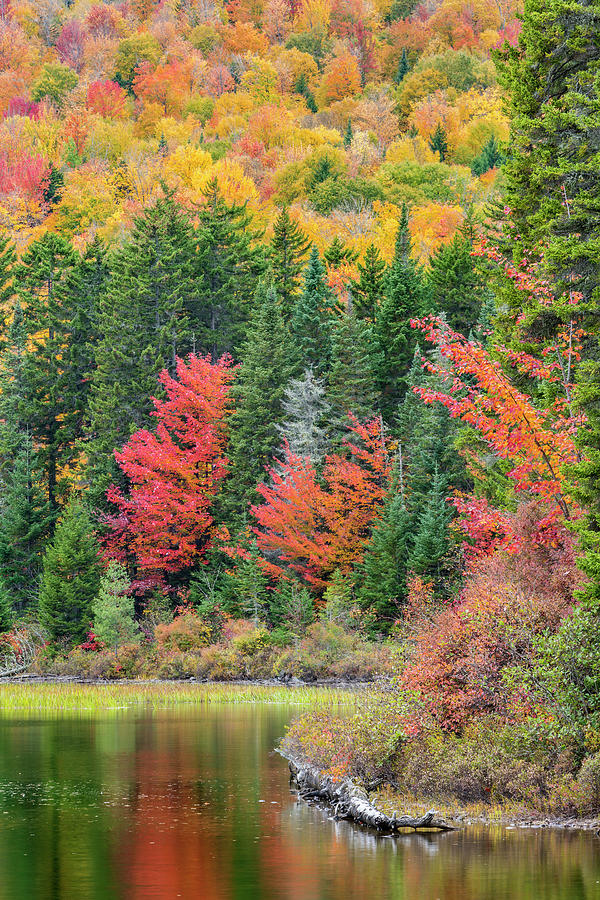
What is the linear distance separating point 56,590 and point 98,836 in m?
40.0

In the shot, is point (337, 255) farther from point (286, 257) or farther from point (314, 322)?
point (314, 322)

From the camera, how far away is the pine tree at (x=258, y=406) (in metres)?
63.2

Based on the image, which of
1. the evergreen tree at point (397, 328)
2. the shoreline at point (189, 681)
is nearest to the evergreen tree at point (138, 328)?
the evergreen tree at point (397, 328)

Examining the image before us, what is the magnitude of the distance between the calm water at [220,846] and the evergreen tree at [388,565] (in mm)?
24760

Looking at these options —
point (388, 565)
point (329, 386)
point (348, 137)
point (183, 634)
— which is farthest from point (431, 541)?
point (348, 137)

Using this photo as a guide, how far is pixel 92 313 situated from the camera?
2889 inches

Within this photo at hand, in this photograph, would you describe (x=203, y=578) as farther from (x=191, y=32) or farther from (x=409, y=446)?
(x=191, y=32)

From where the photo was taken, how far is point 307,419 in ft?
202

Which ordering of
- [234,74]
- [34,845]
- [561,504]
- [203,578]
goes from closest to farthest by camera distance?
[34,845] < [561,504] < [203,578] < [234,74]

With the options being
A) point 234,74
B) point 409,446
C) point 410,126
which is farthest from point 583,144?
point 234,74

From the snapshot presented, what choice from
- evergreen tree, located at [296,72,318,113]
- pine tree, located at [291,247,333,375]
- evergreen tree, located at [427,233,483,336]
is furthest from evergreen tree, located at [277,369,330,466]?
evergreen tree, located at [296,72,318,113]

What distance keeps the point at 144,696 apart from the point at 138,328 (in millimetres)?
26358

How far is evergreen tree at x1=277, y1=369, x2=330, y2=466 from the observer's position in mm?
60281

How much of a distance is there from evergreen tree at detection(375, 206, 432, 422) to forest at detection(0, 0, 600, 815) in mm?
211
